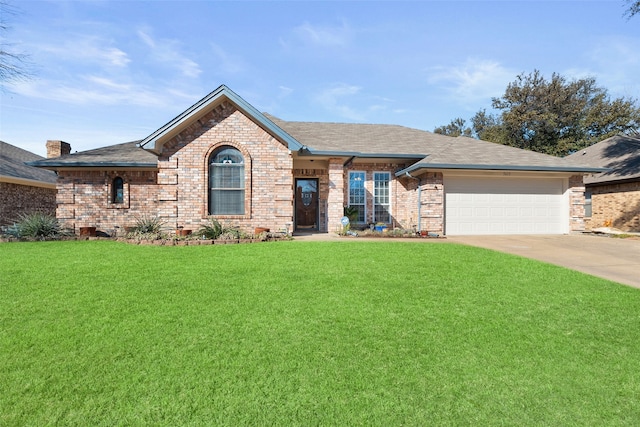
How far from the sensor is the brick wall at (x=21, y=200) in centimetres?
1688

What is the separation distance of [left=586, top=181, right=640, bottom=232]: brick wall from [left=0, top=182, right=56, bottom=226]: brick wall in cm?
3037

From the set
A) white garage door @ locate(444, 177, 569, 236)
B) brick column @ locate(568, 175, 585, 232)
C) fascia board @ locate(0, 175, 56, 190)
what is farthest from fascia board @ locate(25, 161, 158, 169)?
brick column @ locate(568, 175, 585, 232)

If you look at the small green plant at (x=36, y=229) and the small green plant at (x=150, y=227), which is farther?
the small green plant at (x=150, y=227)

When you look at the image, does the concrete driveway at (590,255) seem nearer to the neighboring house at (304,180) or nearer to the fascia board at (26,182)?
the neighboring house at (304,180)

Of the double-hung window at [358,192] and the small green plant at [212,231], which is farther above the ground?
the double-hung window at [358,192]

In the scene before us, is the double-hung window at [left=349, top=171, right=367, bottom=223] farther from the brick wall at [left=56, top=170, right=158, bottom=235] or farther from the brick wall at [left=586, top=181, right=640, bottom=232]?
the brick wall at [left=586, top=181, right=640, bottom=232]

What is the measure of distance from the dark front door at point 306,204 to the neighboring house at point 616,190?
12.0m

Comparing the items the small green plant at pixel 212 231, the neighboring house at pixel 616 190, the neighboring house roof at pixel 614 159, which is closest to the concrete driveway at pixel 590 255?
the neighboring house roof at pixel 614 159

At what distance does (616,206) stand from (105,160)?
2458cm

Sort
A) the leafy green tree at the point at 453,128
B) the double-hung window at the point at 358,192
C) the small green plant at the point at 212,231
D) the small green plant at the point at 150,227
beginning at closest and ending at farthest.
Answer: the small green plant at the point at 212,231 → the small green plant at the point at 150,227 → the double-hung window at the point at 358,192 → the leafy green tree at the point at 453,128

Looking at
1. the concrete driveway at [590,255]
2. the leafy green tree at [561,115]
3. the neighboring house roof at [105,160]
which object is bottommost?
the concrete driveway at [590,255]

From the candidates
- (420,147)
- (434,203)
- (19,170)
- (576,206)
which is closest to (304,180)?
(420,147)

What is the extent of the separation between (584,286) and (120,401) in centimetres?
702

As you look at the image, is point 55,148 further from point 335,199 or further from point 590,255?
point 590,255
